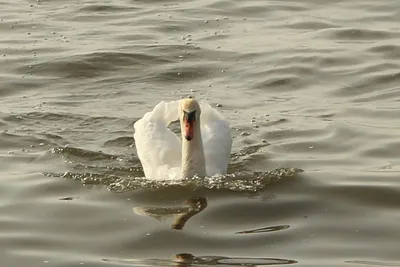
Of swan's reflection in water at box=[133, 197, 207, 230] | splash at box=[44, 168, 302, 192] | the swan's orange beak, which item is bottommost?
swan's reflection in water at box=[133, 197, 207, 230]

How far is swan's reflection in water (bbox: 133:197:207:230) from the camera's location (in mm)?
10000

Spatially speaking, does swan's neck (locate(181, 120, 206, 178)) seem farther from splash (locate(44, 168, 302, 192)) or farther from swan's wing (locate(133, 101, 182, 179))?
swan's wing (locate(133, 101, 182, 179))

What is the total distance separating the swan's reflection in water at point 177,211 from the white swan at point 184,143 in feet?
2.29

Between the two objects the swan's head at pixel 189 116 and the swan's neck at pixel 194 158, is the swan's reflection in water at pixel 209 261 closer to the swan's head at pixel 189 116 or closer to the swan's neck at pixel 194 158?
the swan's neck at pixel 194 158

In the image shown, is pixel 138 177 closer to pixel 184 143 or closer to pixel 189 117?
pixel 184 143

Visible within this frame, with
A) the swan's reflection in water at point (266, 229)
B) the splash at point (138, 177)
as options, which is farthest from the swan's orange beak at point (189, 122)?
the swan's reflection in water at point (266, 229)

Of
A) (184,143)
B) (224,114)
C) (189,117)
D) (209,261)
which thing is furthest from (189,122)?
(224,114)

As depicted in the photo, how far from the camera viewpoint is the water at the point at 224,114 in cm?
929

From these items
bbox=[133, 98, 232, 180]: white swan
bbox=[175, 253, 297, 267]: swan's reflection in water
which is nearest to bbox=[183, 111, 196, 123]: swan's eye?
bbox=[133, 98, 232, 180]: white swan

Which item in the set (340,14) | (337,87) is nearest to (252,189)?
(337,87)

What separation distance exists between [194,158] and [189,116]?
42cm

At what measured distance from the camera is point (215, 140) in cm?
1169

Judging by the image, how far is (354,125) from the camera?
13.0m

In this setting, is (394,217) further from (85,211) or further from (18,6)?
(18,6)
